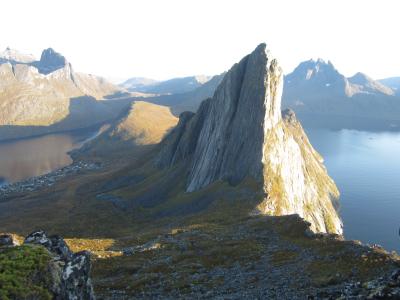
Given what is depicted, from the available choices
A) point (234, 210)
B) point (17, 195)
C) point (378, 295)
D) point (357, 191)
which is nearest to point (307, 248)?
point (378, 295)

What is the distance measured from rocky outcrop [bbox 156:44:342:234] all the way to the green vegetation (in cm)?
6848

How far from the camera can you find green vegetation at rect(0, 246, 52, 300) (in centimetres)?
2417

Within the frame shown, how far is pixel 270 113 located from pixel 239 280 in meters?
70.9

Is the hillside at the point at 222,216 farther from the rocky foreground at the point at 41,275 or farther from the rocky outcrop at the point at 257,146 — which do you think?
the rocky foreground at the point at 41,275

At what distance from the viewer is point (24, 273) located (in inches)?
990

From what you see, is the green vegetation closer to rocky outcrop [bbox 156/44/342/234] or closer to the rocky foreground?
the rocky foreground

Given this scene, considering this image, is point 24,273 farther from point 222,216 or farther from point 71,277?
point 222,216

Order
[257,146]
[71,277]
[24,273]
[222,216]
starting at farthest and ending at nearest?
[257,146], [222,216], [71,277], [24,273]

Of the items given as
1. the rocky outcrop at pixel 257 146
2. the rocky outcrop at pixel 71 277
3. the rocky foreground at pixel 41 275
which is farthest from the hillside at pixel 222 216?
the rocky foreground at pixel 41 275

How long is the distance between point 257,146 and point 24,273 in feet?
274

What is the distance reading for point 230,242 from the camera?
2411 inches

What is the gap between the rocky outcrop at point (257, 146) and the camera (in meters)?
102

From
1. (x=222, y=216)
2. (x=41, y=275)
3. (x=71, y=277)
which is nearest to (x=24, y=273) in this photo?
(x=41, y=275)

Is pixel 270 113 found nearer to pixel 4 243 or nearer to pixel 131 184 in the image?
pixel 131 184
